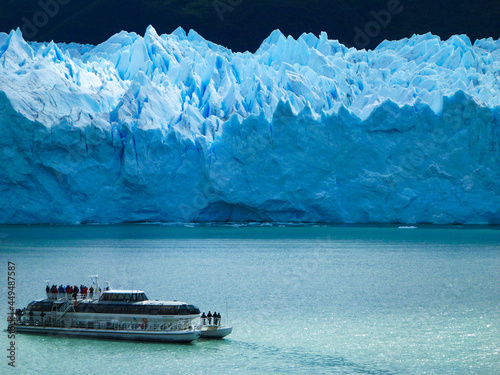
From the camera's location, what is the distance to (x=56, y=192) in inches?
1030

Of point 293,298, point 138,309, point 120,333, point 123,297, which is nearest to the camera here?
point 120,333

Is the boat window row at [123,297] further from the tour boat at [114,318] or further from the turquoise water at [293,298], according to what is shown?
the turquoise water at [293,298]

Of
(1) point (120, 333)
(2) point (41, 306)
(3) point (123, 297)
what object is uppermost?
(3) point (123, 297)

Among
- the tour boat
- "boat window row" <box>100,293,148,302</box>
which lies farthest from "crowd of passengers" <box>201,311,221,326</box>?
"boat window row" <box>100,293,148,302</box>

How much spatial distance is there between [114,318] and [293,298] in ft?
12.9

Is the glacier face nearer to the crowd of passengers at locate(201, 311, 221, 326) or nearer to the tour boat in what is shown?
the tour boat

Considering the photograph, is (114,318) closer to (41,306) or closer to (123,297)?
(123,297)

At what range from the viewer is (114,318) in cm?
1151

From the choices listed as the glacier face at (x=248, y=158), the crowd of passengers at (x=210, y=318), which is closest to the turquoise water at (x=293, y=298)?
the crowd of passengers at (x=210, y=318)

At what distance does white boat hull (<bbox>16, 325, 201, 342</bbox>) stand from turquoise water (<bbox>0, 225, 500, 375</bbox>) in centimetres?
17

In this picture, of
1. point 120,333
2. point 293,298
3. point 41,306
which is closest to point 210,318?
point 120,333

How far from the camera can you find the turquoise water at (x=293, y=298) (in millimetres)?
9836

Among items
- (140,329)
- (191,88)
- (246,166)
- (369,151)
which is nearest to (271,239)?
(246,166)

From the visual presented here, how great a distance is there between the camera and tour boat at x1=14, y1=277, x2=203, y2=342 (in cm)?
1115
